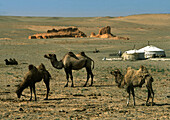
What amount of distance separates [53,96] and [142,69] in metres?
3.63

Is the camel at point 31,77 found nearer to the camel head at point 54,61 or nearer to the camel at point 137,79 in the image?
the camel at point 137,79

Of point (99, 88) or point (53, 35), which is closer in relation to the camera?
point (99, 88)

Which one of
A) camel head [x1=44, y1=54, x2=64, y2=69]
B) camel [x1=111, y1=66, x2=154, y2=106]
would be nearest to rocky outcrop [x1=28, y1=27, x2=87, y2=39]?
camel head [x1=44, y1=54, x2=64, y2=69]

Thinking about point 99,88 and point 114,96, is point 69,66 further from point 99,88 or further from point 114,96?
point 114,96

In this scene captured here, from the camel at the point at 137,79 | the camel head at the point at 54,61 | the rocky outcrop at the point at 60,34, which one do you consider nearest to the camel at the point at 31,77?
the camel at the point at 137,79

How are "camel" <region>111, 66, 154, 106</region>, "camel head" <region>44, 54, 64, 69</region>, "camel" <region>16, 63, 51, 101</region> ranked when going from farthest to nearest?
"camel head" <region>44, 54, 64, 69</region>
"camel" <region>16, 63, 51, 101</region>
"camel" <region>111, 66, 154, 106</region>

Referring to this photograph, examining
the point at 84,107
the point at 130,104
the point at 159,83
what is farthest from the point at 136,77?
the point at 159,83

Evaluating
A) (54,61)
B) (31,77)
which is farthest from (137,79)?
(54,61)

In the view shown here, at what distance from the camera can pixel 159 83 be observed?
16.4 meters

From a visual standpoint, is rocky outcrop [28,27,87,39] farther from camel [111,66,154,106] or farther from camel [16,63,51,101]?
camel [111,66,154,106]

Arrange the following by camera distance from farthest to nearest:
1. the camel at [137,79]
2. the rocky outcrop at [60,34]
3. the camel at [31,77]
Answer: the rocky outcrop at [60,34] < the camel at [31,77] < the camel at [137,79]

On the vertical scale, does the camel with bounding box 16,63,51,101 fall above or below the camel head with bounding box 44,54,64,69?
below

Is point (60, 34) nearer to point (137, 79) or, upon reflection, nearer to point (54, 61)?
point (54, 61)

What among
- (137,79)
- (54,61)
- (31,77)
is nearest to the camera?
(137,79)
